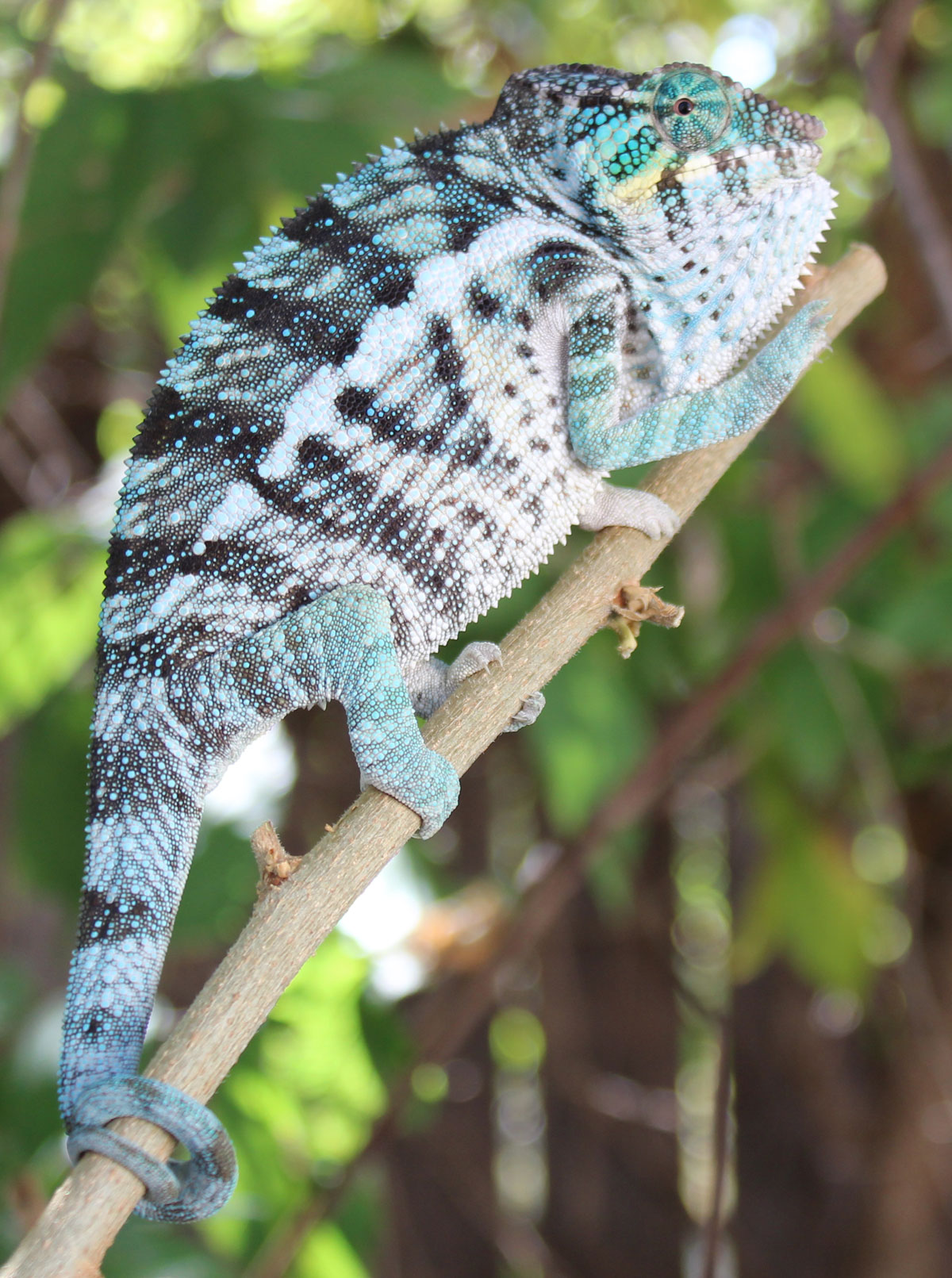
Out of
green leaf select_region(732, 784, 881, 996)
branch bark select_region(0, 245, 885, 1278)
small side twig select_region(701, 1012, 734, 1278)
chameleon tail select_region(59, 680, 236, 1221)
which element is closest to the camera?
branch bark select_region(0, 245, 885, 1278)

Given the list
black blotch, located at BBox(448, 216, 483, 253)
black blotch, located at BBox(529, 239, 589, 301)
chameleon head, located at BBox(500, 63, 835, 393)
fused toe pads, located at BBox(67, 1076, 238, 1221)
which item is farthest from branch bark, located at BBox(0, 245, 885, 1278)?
black blotch, located at BBox(448, 216, 483, 253)

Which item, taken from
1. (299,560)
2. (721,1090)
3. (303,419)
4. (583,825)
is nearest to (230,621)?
(299,560)

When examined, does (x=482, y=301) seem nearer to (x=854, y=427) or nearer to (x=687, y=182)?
(x=687, y=182)

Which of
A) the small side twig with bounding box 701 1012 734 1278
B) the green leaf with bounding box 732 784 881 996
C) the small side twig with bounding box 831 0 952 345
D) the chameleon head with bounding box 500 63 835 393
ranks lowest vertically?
the small side twig with bounding box 701 1012 734 1278

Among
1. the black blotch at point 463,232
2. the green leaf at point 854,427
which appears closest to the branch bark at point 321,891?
the black blotch at point 463,232

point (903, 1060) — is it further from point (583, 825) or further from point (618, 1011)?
point (583, 825)

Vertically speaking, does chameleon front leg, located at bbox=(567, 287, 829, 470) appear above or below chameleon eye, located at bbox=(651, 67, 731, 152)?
below

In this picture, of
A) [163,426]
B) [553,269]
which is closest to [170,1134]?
[163,426]

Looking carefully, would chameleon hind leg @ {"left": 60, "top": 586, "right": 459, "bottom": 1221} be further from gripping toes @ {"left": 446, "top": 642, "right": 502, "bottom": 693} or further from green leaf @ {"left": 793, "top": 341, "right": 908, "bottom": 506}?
green leaf @ {"left": 793, "top": 341, "right": 908, "bottom": 506}

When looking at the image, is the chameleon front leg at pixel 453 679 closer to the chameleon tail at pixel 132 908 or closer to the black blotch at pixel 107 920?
the chameleon tail at pixel 132 908
